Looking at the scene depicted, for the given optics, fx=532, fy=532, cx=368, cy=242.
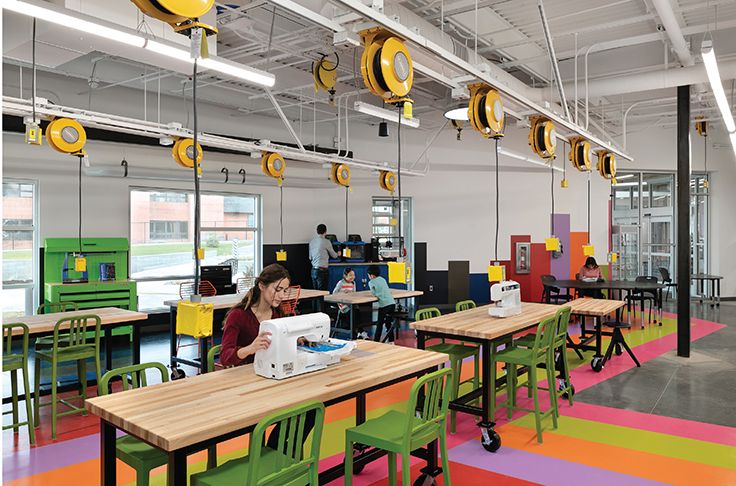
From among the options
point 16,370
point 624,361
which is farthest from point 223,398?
point 624,361

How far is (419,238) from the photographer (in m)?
12.4

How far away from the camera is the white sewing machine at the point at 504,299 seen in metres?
5.38

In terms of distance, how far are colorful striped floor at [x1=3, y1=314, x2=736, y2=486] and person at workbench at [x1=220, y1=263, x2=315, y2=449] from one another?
1169 mm

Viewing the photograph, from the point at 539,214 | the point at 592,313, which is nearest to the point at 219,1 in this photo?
the point at 592,313

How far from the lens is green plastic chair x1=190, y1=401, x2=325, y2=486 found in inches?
94.0

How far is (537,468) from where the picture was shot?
409 cm

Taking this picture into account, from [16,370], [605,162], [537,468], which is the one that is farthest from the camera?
[605,162]

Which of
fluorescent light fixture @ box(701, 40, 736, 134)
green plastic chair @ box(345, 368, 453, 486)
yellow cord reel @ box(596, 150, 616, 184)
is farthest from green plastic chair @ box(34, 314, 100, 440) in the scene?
yellow cord reel @ box(596, 150, 616, 184)

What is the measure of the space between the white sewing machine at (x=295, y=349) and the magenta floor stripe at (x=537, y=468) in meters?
1.64

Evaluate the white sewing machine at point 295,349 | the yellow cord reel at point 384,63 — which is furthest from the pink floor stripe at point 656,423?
the yellow cord reel at point 384,63

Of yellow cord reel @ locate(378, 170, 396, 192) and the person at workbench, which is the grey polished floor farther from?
yellow cord reel @ locate(378, 170, 396, 192)

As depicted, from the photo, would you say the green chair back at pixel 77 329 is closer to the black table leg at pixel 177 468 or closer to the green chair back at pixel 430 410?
the black table leg at pixel 177 468

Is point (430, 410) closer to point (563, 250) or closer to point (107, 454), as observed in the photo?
point (107, 454)

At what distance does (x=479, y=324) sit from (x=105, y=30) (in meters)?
3.88
